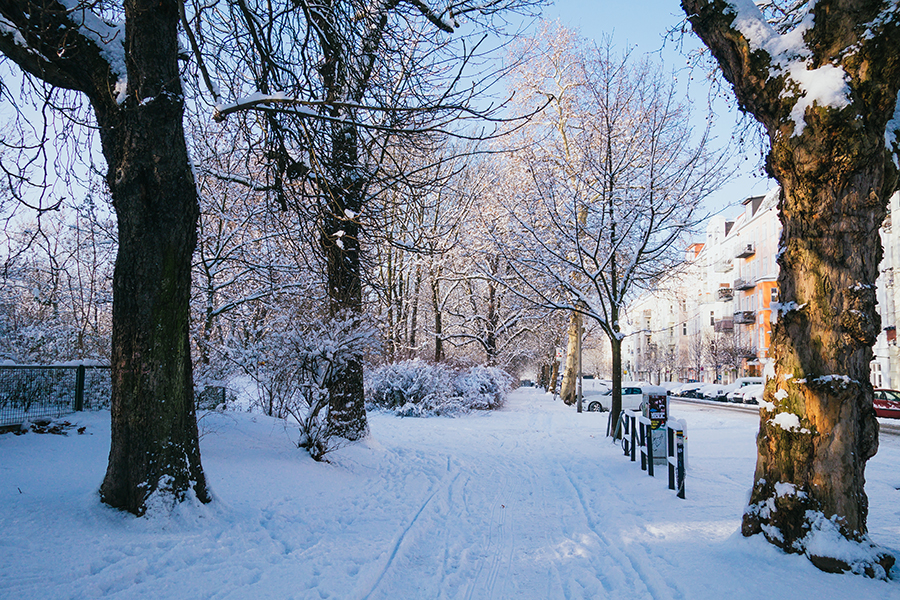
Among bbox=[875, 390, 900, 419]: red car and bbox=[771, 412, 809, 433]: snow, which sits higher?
bbox=[771, 412, 809, 433]: snow

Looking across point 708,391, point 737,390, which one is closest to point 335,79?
point 737,390

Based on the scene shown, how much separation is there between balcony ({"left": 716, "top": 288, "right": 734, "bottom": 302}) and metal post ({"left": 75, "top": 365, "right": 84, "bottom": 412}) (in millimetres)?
62049

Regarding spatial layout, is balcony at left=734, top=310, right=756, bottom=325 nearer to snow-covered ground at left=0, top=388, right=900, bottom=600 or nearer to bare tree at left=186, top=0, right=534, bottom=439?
snow-covered ground at left=0, top=388, right=900, bottom=600

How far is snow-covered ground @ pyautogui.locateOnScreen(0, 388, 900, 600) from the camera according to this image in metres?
4.15

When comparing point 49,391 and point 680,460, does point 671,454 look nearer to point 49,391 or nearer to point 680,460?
point 680,460

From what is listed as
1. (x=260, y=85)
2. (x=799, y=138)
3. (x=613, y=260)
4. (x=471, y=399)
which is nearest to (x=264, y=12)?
(x=260, y=85)

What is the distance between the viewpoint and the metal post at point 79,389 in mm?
9773

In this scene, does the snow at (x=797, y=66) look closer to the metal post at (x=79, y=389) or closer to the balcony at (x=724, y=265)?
the metal post at (x=79, y=389)

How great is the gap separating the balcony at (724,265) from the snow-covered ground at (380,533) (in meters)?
58.9

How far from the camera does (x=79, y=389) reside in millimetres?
9828

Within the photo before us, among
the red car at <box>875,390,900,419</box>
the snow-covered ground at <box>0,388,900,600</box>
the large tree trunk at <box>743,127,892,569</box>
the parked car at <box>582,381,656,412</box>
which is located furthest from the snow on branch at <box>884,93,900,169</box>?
the red car at <box>875,390,900,419</box>

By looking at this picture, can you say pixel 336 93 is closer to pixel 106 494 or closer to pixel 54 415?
pixel 106 494

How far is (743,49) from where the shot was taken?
5.32m

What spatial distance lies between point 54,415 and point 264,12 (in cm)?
711
